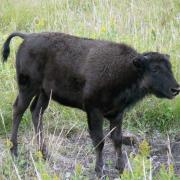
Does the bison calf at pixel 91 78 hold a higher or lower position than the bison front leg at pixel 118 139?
higher

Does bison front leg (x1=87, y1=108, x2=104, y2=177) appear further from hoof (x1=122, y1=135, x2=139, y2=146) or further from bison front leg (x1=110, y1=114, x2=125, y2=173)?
hoof (x1=122, y1=135, x2=139, y2=146)

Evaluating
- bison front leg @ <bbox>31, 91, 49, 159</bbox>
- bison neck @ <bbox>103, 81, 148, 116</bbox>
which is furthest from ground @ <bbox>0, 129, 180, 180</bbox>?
bison neck @ <bbox>103, 81, 148, 116</bbox>

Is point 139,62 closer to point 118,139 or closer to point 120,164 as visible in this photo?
point 118,139

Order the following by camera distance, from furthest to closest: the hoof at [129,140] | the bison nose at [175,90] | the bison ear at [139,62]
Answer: the hoof at [129,140], the bison ear at [139,62], the bison nose at [175,90]

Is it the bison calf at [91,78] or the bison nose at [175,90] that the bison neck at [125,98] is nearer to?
the bison calf at [91,78]

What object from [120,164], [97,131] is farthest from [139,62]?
[120,164]

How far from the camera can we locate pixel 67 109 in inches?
283

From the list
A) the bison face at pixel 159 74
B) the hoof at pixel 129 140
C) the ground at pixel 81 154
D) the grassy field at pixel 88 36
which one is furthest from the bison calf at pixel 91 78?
the hoof at pixel 129 140

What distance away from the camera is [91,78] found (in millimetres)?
5762

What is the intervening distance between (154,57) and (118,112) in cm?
75

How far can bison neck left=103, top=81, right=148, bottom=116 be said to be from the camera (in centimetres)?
573

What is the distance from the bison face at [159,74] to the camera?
5.49 m

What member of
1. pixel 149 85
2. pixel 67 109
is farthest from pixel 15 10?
pixel 149 85

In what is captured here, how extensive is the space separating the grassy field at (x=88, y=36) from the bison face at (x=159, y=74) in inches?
38.7
